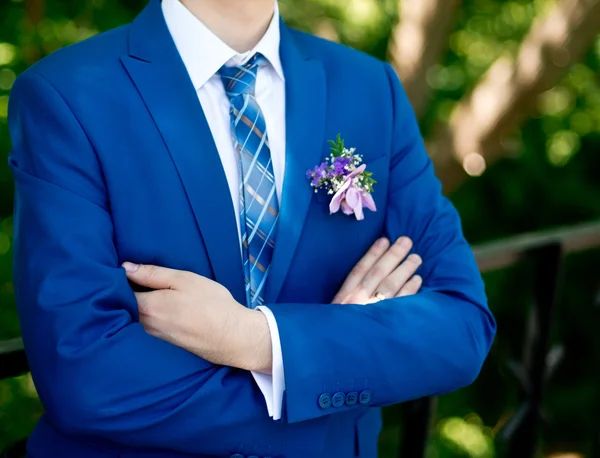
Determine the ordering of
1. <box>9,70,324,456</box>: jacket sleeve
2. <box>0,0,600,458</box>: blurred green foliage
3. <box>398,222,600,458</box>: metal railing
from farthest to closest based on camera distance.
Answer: <box>0,0,600,458</box>: blurred green foliage, <box>398,222,600,458</box>: metal railing, <box>9,70,324,456</box>: jacket sleeve

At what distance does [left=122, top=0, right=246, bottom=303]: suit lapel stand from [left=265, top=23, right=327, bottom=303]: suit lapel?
86mm

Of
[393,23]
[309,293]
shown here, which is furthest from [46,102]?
[393,23]

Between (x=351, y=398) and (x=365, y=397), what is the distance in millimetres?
28

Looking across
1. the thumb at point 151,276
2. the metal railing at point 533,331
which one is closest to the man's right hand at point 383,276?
the thumb at point 151,276

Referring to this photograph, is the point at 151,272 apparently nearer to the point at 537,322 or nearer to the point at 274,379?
the point at 274,379

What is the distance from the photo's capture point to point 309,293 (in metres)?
1.64

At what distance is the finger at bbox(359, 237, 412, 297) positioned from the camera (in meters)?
1.66

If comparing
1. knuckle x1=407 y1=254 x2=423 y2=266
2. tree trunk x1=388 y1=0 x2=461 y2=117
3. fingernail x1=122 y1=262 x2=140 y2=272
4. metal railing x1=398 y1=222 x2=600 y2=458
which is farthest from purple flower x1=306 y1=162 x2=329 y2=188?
tree trunk x1=388 y1=0 x2=461 y2=117

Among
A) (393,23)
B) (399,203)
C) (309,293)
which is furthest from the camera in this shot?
(393,23)

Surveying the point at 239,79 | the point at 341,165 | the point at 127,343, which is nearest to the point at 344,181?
the point at 341,165

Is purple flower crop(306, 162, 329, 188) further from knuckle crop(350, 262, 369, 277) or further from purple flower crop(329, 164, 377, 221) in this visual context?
knuckle crop(350, 262, 369, 277)

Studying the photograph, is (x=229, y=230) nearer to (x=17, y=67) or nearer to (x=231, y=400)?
(x=231, y=400)

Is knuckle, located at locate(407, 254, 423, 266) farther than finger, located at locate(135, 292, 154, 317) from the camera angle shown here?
Yes

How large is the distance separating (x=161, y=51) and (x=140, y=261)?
411mm
